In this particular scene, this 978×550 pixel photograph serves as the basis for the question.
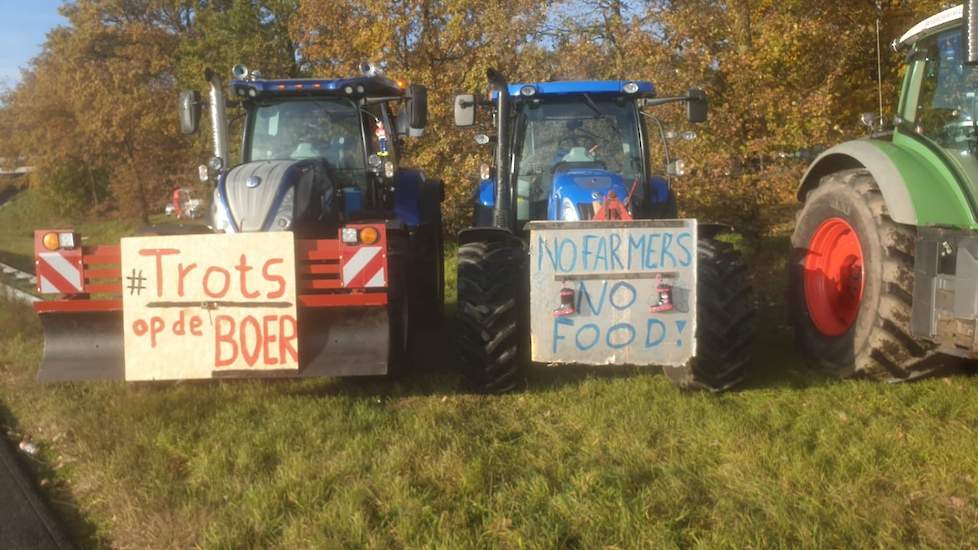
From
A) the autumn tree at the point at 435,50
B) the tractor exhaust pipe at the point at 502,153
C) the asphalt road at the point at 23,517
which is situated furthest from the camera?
the autumn tree at the point at 435,50

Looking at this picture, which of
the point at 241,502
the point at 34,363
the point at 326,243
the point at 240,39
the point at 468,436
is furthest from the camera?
the point at 240,39

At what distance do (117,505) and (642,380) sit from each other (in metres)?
3.25

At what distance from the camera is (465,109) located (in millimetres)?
6129

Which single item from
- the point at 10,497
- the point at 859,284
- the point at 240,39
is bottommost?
the point at 10,497

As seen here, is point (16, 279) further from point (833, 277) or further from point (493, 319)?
point (833, 277)

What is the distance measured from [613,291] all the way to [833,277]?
207cm

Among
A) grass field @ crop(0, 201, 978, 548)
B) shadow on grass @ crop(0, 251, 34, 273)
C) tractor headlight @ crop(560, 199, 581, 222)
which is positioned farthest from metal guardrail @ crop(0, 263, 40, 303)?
tractor headlight @ crop(560, 199, 581, 222)

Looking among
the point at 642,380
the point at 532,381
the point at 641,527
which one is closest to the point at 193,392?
the point at 532,381

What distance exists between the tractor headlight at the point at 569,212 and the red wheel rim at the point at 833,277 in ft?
5.98

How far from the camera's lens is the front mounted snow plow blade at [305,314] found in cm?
509

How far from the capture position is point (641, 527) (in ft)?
11.0

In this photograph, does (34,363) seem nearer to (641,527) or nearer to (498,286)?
(498,286)

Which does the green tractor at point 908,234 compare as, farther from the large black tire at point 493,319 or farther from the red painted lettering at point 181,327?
the red painted lettering at point 181,327

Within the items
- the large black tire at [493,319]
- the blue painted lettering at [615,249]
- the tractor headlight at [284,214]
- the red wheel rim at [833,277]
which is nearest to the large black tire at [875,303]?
the red wheel rim at [833,277]
